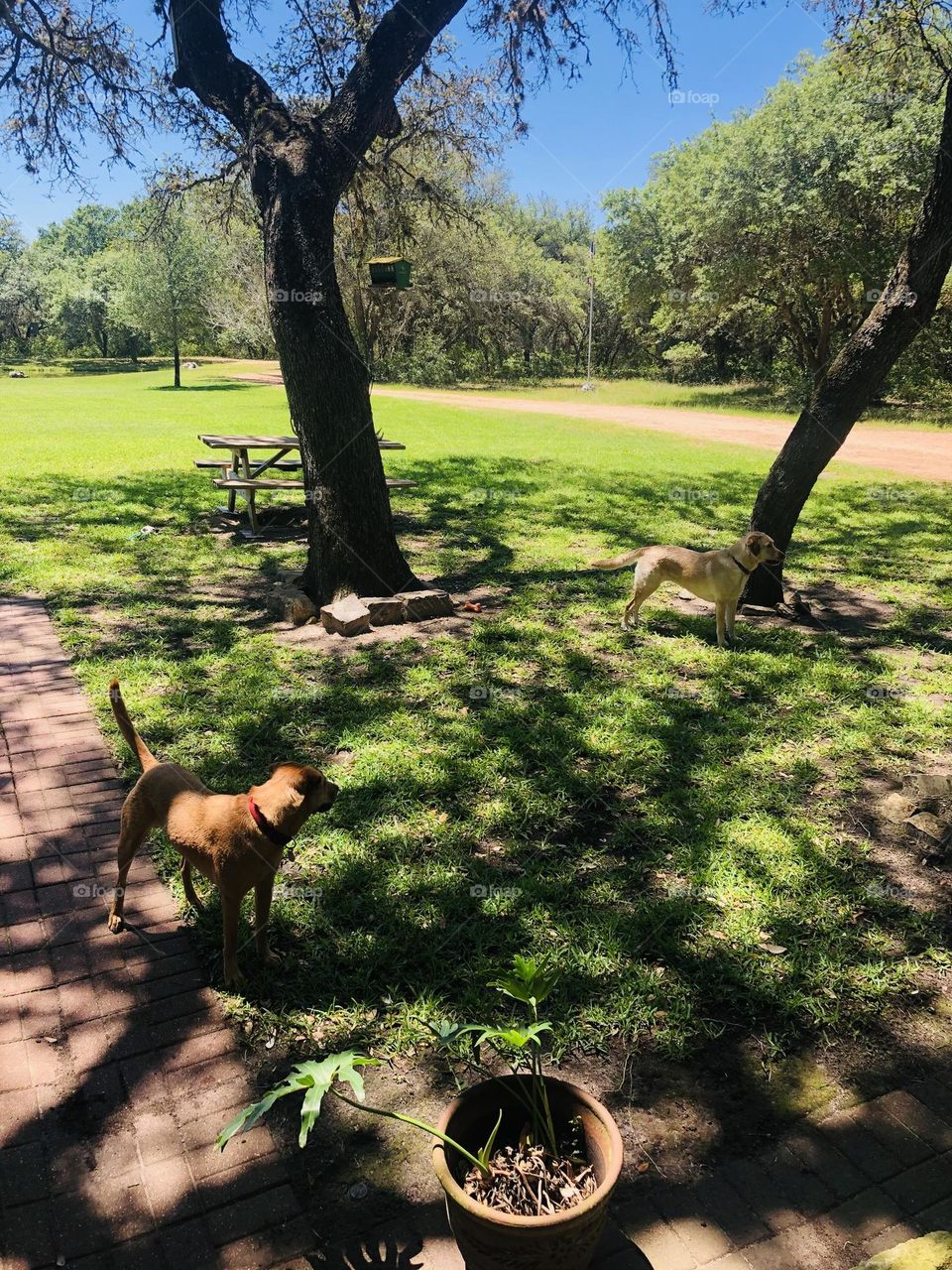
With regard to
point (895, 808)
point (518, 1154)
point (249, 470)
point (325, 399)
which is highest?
point (325, 399)

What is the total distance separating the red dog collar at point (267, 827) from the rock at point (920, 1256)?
75.2 inches

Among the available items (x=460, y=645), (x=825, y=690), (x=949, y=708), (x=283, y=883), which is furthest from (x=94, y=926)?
(x=949, y=708)

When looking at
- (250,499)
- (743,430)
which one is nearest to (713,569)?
(250,499)

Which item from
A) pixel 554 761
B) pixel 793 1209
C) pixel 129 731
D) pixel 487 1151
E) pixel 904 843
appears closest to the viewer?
pixel 487 1151

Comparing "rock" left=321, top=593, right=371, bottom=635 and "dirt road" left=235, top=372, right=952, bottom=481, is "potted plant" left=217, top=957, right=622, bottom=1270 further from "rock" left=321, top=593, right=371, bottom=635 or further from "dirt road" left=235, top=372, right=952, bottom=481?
"dirt road" left=235, top=372, right=952, bottom=481

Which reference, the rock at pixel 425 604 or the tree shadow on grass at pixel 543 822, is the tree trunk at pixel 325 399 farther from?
the tree shadow on grass at pixel 543 822

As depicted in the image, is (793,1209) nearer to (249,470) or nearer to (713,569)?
(713,569)

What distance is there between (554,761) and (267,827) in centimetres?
231

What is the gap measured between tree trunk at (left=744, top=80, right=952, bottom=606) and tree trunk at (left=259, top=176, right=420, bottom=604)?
3.41 meters

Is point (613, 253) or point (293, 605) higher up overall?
point (613, 253)

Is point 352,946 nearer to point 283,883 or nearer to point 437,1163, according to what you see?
point 283,883

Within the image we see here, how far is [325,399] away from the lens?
666cm

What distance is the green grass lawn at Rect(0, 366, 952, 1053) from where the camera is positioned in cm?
308

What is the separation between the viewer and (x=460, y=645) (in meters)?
6.44
